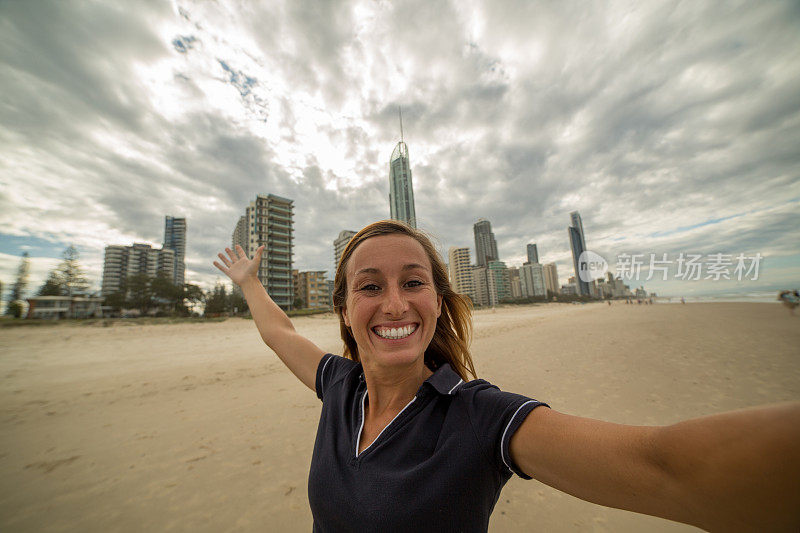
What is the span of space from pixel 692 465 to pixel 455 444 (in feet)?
2.38

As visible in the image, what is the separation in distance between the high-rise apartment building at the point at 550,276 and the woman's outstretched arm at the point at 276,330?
135 meters

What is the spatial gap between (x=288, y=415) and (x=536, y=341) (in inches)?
493

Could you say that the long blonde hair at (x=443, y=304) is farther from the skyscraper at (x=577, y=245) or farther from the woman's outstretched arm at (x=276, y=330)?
the skyscraper at (x=577, y=245)

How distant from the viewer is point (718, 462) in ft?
2.31

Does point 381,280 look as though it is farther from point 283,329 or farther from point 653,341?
point 653,341

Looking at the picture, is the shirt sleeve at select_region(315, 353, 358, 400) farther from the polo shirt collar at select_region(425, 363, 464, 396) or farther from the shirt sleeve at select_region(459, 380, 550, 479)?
the shirt sleeve at select_region(459, 380, 550, 479)

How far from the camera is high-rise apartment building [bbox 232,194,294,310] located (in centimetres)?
5084

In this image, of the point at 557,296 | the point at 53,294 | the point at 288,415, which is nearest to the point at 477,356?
the point at 288,415

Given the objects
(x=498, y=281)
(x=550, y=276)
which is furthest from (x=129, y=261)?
(x=550, y=276)

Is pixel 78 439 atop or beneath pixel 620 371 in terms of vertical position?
atop

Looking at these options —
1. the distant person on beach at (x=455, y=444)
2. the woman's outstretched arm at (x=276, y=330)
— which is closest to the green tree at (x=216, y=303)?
the woman's outstretched arm at (x=276, y=330)

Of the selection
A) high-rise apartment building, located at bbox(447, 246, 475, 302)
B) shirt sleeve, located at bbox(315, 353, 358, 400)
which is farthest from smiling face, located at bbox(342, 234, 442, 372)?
high-rise apartment building, located at bbox(447, 246, 475, 302)

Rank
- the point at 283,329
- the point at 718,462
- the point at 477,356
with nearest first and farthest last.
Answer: the point at 718,462 → the point at 283,329 → the point at 477,356

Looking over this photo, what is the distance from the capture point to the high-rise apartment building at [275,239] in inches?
2002
